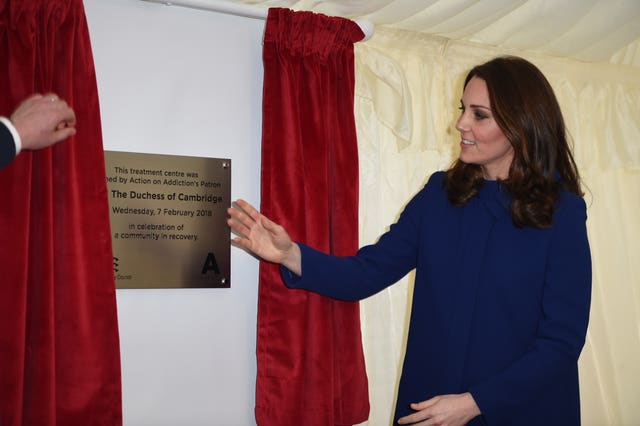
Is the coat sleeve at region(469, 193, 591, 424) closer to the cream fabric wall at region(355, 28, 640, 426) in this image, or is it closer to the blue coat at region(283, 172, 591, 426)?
the blue coat at region(283, 172, 591, 426)

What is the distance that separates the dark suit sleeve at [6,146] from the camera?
4.12 ft

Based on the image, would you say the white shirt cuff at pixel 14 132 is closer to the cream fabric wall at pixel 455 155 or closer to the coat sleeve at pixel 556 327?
the coat sleeve at pixel 556 327

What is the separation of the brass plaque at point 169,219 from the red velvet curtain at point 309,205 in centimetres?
17

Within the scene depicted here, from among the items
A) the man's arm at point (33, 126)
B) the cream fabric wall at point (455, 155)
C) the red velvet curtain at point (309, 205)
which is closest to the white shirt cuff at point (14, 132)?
the man's arm at point (33, 126)

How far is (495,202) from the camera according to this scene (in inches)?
58.1

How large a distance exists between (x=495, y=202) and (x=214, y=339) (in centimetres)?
103

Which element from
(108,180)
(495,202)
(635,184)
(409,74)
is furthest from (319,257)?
(635,184)

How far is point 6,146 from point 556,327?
4.04 feet

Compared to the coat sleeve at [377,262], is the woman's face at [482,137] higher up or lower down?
higher up

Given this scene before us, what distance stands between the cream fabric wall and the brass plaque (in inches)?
22.0

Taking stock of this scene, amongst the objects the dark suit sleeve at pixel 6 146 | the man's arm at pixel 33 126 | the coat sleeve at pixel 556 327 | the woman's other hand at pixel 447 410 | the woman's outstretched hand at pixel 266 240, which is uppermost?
the man's arm at pixel 33 126

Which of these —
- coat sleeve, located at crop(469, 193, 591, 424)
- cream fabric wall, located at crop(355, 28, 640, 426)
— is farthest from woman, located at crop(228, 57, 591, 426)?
cream fabric wall, located at crop(355, 28, 640, 426)

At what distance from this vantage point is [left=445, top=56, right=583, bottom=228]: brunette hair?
4.66 feet

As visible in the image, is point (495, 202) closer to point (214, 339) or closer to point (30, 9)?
point (214, 339)
